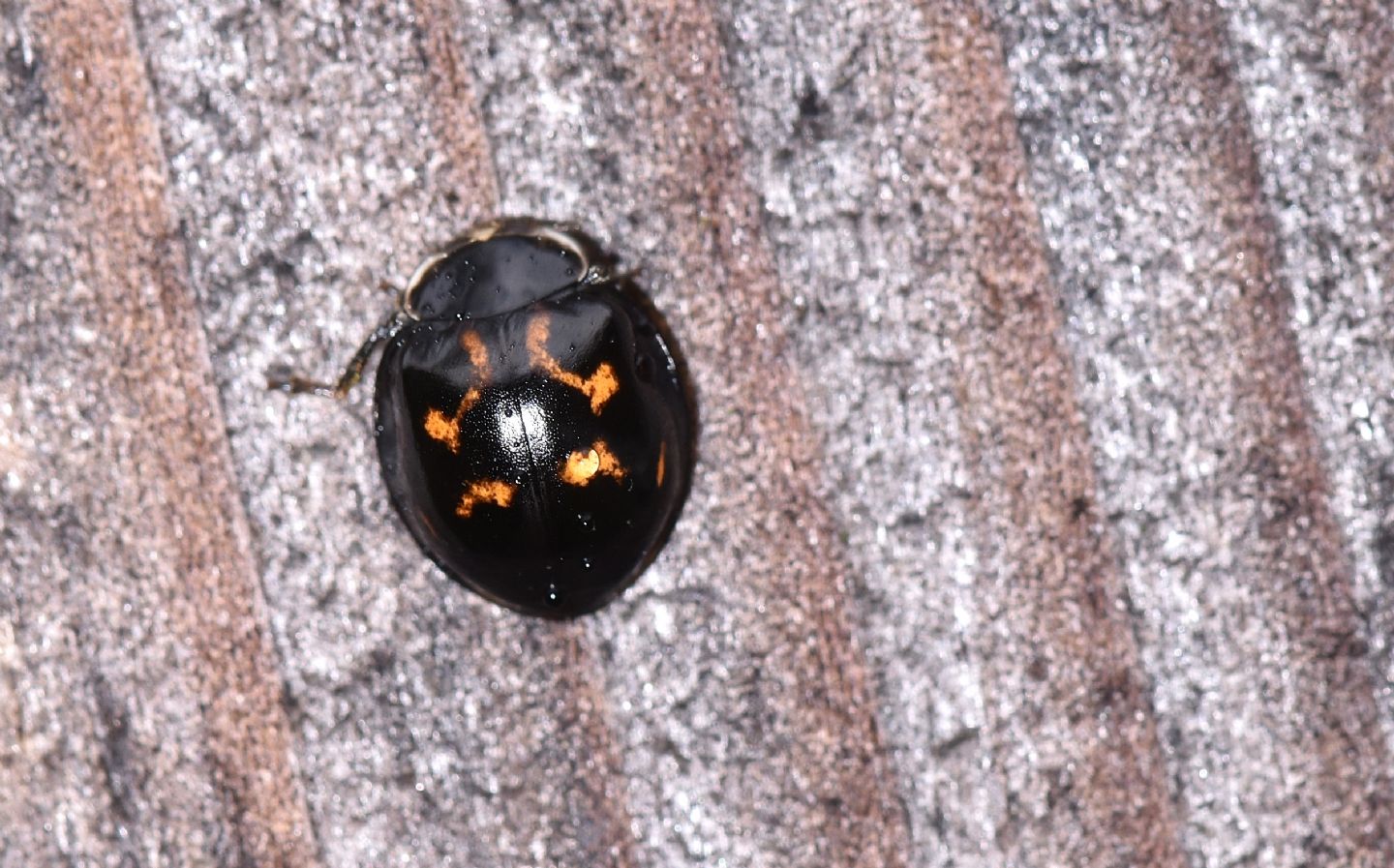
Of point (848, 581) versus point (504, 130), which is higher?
point (504, 130)

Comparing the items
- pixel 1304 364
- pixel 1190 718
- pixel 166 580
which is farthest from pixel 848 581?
pixel 166 580

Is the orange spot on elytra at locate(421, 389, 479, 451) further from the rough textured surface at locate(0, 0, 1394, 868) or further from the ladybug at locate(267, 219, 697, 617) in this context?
the rough textured surface at locate(0, 0, 1394, 868)

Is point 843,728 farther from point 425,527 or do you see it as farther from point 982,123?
→ point 982,123

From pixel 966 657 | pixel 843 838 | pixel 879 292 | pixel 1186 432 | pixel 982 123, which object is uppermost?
pixel 982 123

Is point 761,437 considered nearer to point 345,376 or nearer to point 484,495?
point 484,495

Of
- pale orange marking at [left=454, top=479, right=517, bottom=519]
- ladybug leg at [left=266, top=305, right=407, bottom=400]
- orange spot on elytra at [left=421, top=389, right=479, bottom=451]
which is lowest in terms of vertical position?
pale orange marking at [left=454, top=479, right=517, bottom=519]

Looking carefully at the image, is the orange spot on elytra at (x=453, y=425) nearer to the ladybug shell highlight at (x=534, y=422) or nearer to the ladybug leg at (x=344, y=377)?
the ladybug shell highlight at (x=534, y=422)

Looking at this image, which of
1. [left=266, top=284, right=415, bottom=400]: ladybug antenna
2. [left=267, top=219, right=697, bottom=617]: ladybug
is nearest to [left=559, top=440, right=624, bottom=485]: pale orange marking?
[left=267, top=219, right=697, bottom=617]: ladybug
